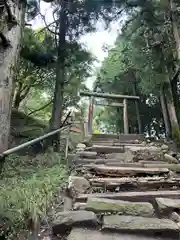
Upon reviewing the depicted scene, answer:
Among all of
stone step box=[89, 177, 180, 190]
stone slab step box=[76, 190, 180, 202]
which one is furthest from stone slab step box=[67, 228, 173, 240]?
stone step box=[89, 177, 180, 190]

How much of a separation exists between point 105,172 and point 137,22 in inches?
172

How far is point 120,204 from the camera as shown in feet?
7.25

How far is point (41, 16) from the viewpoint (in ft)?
18.9

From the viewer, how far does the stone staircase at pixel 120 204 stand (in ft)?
5.97

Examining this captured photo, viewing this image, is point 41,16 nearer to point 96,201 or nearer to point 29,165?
point 29,165

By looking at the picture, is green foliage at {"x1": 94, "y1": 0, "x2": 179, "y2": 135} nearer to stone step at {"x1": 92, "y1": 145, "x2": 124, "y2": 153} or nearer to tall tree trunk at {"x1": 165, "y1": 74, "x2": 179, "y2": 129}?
tall tree trunk at {"x1": 165, "y1": 74, "x2": 179, "y2": 129}

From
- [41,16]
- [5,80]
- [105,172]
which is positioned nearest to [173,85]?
[41,16]

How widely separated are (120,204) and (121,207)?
0.15ft

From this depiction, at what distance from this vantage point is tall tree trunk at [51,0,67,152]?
5.06m

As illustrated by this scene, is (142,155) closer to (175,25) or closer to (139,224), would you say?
(139,224)

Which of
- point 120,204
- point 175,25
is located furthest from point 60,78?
point 120,204

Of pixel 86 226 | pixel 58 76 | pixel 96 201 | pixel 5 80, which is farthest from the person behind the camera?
pixel 58 76

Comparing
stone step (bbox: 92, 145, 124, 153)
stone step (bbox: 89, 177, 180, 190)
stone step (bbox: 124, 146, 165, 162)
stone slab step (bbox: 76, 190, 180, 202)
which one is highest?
stone step (bbox: 92, 145, 124, 153)

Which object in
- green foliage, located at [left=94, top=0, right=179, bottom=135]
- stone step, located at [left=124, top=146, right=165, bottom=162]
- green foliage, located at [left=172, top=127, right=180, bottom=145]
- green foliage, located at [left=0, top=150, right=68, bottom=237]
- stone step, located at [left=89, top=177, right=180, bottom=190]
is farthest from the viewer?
green foliage, located at [left=172, top=127, right=180, bottom=145]
